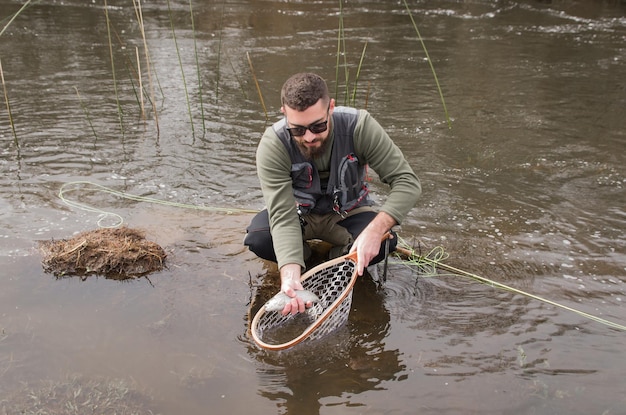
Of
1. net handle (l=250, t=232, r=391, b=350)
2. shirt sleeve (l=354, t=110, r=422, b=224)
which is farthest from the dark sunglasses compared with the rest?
net handle (l=250, t=232, r=391, b=350)

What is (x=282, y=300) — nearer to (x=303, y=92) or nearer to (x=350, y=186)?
(x=350, y=186)

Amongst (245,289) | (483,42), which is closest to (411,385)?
(245,289)

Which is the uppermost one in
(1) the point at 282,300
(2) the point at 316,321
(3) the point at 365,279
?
(1) the point at 282,300

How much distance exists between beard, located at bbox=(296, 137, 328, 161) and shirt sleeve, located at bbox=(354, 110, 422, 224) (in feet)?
0.64

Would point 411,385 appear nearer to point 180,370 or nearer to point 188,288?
point 180,370

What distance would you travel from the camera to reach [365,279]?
391cm

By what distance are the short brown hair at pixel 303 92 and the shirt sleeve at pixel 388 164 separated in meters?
0.41

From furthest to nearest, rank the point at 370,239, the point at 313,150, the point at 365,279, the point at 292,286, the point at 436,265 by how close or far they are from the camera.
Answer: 1. the point at 436,265
2. the point at 365,279
3. the point at 313,150
4. the point at 370,239
5. the point at 292,286

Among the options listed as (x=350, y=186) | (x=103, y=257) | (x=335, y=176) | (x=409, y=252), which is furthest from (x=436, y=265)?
(x=103, y=257)

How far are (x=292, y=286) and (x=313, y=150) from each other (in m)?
0.82

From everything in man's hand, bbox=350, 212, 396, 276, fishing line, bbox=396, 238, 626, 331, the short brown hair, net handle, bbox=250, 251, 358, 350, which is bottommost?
fishing line, bbox=396, 238, 626, 331

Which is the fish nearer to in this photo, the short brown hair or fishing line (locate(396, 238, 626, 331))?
the short brown hair

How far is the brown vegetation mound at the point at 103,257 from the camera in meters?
3.93

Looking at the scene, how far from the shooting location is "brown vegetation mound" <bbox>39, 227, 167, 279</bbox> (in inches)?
155
